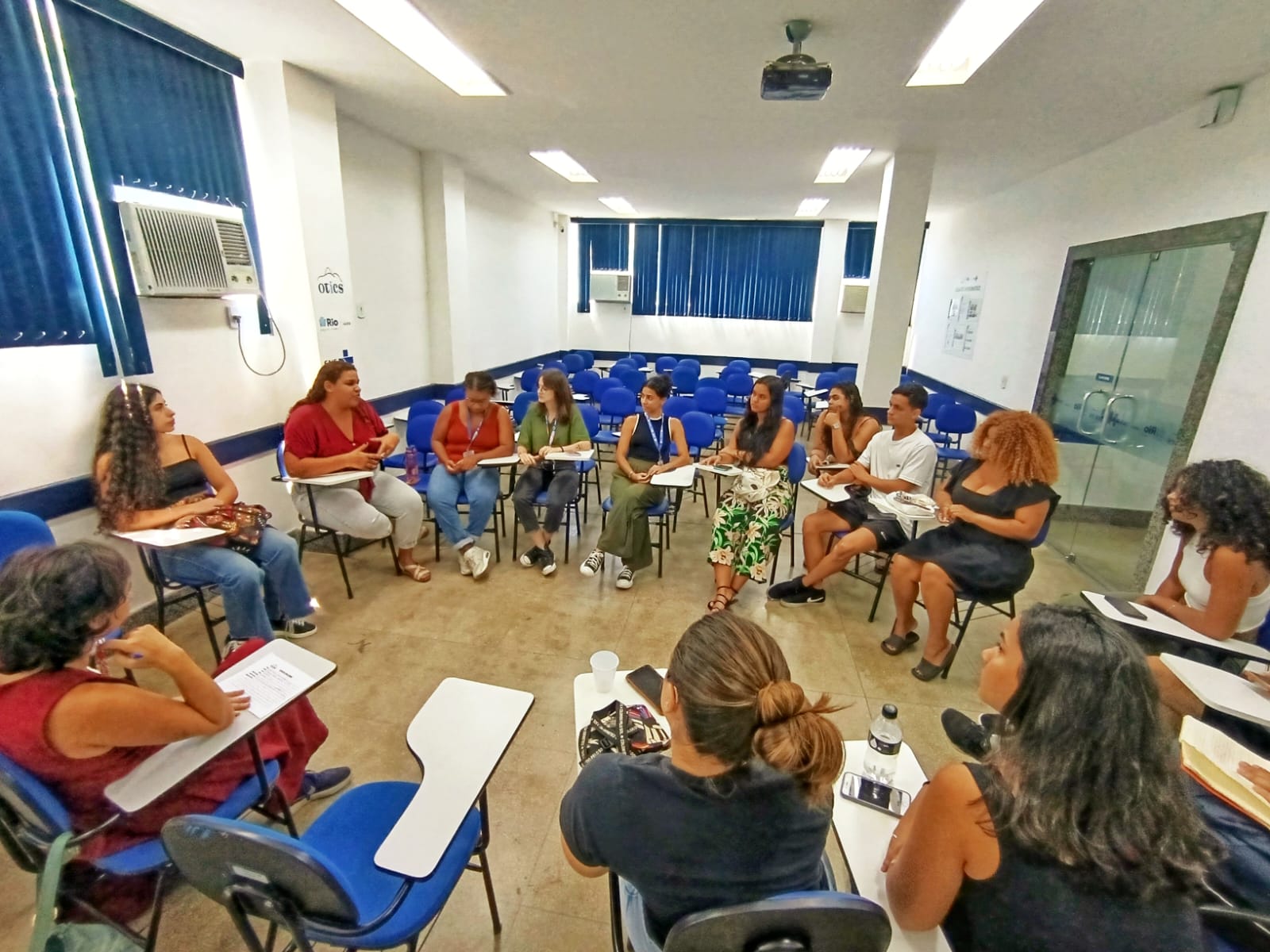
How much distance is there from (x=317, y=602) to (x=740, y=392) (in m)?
5.75

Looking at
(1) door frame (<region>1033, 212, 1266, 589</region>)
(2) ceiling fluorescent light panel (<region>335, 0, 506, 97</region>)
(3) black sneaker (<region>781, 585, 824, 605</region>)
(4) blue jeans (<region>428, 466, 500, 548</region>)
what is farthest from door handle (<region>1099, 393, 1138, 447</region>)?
(2) ceiling fluorescent light panel (<region>335, 0, 506, 97</region>)

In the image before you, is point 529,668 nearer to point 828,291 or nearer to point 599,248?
point 828,291

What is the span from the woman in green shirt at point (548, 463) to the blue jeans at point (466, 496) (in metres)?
0.19

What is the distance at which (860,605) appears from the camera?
3.59 m

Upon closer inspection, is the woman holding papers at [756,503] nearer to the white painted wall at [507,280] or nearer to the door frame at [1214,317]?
the door frame at [1214,317]

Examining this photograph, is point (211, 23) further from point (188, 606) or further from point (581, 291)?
point (581, 291)

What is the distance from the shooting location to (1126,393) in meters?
4.04

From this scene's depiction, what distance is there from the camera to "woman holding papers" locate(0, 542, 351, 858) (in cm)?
124

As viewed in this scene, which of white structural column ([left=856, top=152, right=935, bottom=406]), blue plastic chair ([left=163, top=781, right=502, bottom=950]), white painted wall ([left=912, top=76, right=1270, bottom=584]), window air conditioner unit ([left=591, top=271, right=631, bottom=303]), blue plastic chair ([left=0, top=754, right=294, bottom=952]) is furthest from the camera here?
window air conditioner unit ([left=591, top=271, right=631, bottom=303])

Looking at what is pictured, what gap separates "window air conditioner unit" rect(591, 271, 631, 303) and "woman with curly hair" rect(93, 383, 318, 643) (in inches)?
307

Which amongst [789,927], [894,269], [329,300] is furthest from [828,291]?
[789,927]

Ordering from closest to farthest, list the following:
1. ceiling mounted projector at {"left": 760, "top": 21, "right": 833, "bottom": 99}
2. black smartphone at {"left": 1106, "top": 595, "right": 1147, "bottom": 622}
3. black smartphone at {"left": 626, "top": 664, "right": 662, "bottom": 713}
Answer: black smartphone at {"left": 626, "top": 664, "right": 662, "bottom": 713} → black smartphone at {"left": 1106, "top": 595, "right": 1147, "bottom": 622} → ceiling mounted projector at {"left": 760, "top": 21, "right": 833, "bottom": 99}

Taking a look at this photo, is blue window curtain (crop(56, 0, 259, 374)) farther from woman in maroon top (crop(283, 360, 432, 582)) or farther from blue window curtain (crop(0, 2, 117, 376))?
woman in maroon top (crop(283, 360, 432, 582))

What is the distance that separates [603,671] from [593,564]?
7.28ft
